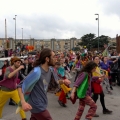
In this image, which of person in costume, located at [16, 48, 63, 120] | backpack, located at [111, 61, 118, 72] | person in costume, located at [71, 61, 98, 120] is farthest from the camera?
backpack, located at [111, 61, 118, 72]

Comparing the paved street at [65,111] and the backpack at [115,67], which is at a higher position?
the backpack at [115,67]

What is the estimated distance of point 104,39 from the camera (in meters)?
77.8

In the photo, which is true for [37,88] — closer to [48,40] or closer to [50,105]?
[50,105]

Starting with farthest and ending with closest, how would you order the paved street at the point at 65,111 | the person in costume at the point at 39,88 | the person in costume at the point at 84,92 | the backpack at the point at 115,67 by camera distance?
the backpack at the point at 115,67
the paved street at the point at 65,111
the person in costume at the point at 84,92
the person in costume at the point at 39,88

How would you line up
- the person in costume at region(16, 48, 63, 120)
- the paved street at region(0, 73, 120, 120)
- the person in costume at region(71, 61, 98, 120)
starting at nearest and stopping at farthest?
the person in costume at region(16, 48, 63, 120) → the person in costume at region(71, 61, 98, 120) → the paved street at region(0, 73, 120, 120)

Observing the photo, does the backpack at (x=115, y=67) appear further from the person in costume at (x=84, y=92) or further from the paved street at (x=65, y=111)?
the person in costume at (x=84, y=92)

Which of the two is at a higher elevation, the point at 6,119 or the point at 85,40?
the point at 85,40

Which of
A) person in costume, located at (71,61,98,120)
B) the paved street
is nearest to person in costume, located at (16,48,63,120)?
person in costume, located at (71,61,98,120)

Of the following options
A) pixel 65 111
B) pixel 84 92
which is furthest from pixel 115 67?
pixel 84 92

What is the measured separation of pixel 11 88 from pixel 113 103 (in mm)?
3799

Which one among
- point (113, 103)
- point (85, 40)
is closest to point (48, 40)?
point (85, 40)

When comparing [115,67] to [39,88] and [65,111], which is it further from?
[39,88]

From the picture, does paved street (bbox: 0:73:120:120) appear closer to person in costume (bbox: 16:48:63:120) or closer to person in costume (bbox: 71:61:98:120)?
person in costume (bbox: 71:61:98:120)

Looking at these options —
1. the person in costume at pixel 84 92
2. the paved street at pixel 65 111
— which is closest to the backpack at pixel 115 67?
the paved street at pixel 65 111
